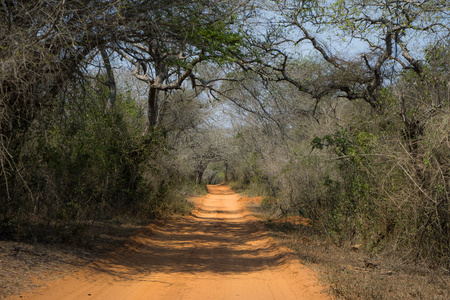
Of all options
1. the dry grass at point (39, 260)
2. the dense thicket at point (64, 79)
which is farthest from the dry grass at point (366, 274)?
the dense thicket at point (64, 79)

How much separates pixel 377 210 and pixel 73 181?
7195mm

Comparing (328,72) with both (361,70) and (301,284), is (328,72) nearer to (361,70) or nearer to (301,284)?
(361,70)

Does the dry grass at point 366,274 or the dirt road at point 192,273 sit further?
the dirt road at point 192,273

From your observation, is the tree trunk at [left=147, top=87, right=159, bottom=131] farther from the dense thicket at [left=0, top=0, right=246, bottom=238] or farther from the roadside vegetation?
the dense thicket at [left=0, top=0, right=246, bottom=238]

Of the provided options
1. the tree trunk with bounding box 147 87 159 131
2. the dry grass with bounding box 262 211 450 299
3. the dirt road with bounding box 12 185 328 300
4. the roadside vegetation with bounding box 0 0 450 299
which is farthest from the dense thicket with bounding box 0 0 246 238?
the dry grass with bounding box 262 211 450 299

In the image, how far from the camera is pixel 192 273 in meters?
7.13

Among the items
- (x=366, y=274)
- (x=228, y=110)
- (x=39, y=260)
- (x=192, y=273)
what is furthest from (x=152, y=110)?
(x=366, y=274)

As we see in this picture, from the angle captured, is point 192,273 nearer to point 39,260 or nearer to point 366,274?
point 39,260

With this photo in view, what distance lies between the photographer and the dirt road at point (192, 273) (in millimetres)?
5634

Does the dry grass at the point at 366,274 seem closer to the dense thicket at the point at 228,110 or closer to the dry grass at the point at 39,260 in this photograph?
the dense thicket at the point at 228,110

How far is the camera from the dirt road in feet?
18.5

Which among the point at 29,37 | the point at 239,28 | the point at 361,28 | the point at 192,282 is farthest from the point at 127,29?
the point at 361,28

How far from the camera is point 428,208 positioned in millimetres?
7137

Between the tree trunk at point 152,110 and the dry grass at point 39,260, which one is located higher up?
the tree trunk at point 152,110
